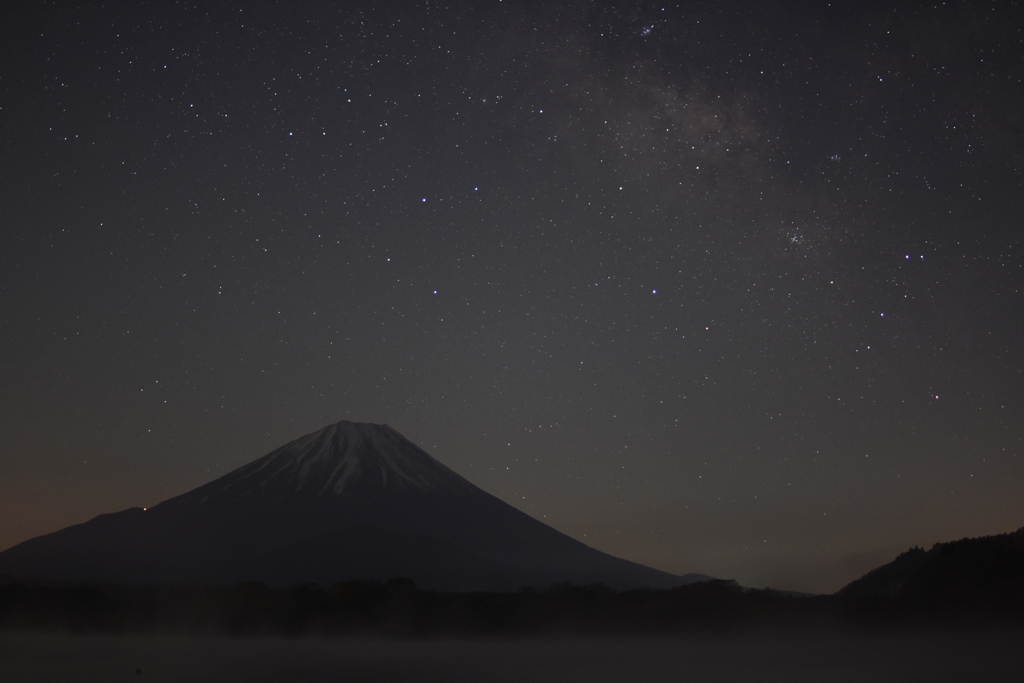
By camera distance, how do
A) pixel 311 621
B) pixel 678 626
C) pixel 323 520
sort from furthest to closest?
1. pixel 323 520
2. pixel 311 621
3. pixel 678 626

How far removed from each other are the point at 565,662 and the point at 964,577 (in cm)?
4012

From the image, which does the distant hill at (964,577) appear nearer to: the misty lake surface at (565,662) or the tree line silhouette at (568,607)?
the tree line silhouette at (568,607)

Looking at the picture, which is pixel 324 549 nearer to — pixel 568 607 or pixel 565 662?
pixel 568 607

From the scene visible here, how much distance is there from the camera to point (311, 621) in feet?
290

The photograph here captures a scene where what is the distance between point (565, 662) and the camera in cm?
4838

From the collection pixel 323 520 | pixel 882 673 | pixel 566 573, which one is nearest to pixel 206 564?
pixel 323 520

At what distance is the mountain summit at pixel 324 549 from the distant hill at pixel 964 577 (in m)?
96.8

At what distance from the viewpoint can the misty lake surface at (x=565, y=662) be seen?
37344 mm

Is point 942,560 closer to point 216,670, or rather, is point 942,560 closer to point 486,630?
point 486,630

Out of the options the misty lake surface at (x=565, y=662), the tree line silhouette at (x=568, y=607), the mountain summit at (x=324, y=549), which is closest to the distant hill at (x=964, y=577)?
the tree line silhouette at (x=568, y=607)

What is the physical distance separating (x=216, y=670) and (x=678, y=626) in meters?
51.7

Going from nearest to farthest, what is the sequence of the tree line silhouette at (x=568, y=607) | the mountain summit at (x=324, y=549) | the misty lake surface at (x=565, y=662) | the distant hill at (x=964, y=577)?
the misty lake surface at (x=565, y=662), the distant hill at (x=964, y=577), the tree line silhouette at (x=568, y=607), the mountain summit at (x=324, y=549)

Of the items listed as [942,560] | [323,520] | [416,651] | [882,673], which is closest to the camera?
[882,673]

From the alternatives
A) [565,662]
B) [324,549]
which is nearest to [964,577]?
[565,662]
